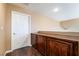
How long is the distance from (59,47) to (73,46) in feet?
1.29

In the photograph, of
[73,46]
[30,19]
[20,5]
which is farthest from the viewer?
[30,19]

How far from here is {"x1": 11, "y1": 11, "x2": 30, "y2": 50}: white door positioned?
7.47ft

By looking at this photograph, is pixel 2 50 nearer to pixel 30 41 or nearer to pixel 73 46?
pixel 30 41

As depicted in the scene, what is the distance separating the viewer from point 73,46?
170 centimetres

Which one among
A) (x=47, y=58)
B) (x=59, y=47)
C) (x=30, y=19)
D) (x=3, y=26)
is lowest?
(x=47, y=58)

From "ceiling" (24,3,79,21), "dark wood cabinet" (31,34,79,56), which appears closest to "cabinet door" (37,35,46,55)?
"dark wood cabinet" (31,34,79,56)

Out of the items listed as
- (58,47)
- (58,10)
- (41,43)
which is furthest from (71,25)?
(41,43)

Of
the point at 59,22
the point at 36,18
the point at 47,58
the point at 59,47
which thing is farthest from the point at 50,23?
the point at 47,58

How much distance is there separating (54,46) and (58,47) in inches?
5.9

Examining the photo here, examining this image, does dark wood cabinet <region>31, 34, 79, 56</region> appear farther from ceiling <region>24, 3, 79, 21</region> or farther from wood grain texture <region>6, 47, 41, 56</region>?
ceiling <region>24, 3, 79, 21</region>

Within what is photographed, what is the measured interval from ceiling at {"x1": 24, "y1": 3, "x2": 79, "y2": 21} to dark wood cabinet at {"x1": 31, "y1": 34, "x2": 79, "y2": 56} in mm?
485

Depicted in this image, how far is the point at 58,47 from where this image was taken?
6.84ft

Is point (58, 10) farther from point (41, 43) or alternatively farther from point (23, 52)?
point (23, 52)

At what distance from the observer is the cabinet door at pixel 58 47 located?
71.8 inches
